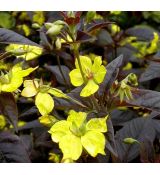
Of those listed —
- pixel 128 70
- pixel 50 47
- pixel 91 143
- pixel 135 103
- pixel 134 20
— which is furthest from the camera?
pixel 134 20

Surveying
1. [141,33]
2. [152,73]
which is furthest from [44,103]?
[141,33]

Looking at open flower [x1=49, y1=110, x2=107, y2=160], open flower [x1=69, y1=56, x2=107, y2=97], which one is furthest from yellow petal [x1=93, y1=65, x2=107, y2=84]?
open flower [x1=49, y1=110, x2=107, y2=160]

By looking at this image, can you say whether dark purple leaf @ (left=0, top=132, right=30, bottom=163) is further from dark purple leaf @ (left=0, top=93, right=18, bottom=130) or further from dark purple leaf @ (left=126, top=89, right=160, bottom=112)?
dark purple leaf @ (left=126, top=89, right=160, bottom=112)

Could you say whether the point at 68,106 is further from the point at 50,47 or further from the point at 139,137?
the point at 50,47

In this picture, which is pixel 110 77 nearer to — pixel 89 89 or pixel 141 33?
pixel 89 89

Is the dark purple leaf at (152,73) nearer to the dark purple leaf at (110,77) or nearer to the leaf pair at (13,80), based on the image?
the dark purple leaf at (110,77)

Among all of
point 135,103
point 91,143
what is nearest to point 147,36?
point 135,103

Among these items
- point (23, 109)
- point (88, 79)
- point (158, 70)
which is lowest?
point (23, 109)
